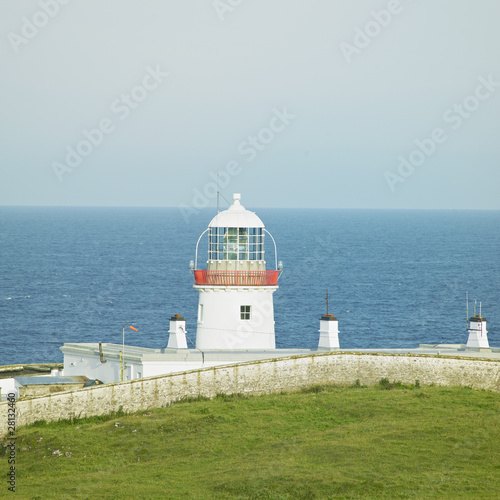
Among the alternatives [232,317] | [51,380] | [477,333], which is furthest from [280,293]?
[51,380]

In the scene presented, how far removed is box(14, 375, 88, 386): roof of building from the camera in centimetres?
3081

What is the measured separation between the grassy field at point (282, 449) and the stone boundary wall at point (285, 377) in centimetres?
50

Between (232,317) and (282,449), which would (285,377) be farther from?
(282,449)

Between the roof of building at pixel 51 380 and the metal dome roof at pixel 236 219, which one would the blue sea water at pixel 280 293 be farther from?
the metal dome roof at pixel 236 219

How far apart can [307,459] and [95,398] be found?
25.8ft

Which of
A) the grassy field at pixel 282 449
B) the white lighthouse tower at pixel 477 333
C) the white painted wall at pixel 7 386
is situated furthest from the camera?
the white lighthouse tower at pixel 477 333

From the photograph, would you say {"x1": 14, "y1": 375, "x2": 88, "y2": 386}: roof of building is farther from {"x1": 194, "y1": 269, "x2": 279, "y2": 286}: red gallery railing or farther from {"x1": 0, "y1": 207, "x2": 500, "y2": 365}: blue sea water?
{"x1": 0, "y1": 207, "x2": 500, "y2": 365}: blue sea water

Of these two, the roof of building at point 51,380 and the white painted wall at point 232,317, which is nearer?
the roof of building at point 51,380

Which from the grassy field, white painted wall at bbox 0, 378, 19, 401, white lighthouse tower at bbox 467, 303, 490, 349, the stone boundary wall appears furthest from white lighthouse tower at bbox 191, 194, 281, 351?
white lighthouse tower at bbox 467, 303, 490, 349

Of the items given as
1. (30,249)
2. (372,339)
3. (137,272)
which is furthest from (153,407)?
(30,249)

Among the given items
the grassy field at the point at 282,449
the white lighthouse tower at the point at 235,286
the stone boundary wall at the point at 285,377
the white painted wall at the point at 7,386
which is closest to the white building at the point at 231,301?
the white lighthouse tower at the point at 235,286

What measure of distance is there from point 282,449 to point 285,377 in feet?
22.0

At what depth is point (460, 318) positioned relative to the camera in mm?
76188

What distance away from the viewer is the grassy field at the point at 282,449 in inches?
823
